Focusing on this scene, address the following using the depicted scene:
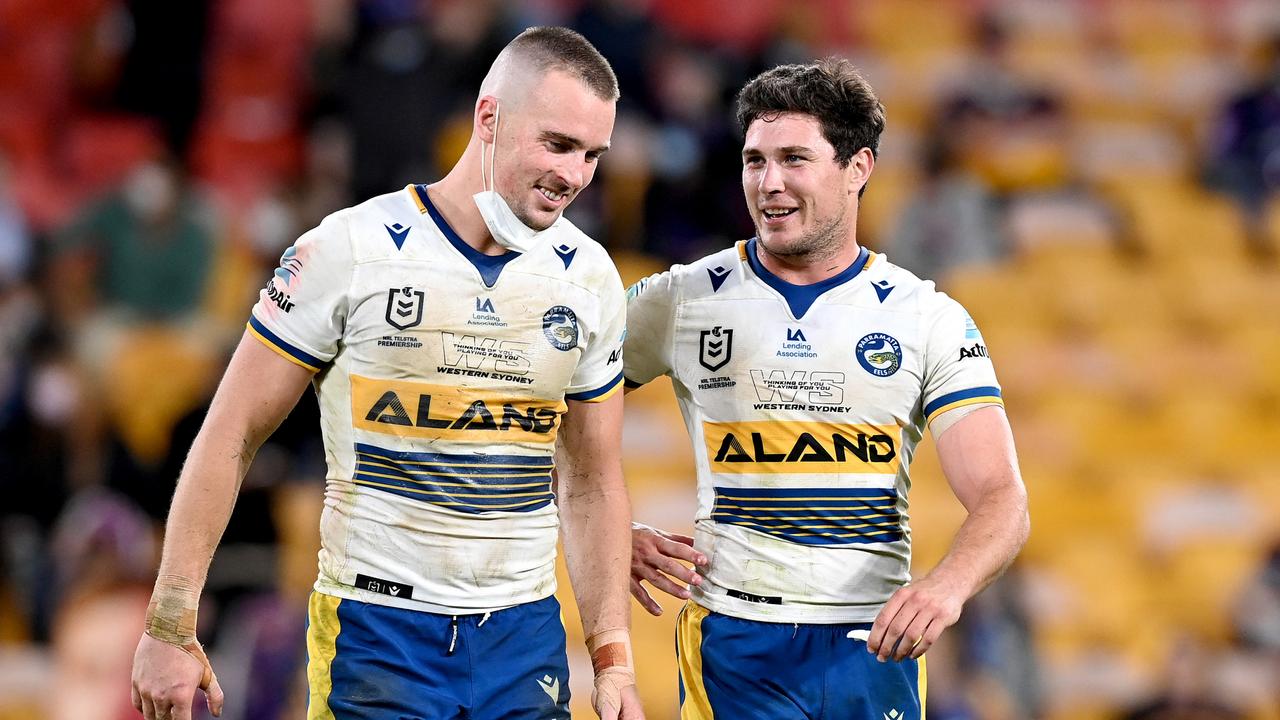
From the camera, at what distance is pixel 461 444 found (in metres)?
4.01

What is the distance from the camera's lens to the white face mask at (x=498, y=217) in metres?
4.09

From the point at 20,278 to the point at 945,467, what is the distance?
22.2 feet

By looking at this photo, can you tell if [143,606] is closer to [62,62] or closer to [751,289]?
[751,289]

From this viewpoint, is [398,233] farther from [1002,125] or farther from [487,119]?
[1002,125]

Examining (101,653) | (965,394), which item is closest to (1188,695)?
(965,394)

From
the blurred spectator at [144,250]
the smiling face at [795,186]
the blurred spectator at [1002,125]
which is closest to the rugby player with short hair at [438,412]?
the smiling face at [795,186]

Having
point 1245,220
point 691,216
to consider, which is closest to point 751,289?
point 691,216

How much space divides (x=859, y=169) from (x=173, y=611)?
215cm

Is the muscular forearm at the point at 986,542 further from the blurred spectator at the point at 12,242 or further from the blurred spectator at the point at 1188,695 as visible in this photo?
the blurred spectator at the point at 12,242

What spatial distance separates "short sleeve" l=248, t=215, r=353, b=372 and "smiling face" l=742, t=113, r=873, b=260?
3.78 feet

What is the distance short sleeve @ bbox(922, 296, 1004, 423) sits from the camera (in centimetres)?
450

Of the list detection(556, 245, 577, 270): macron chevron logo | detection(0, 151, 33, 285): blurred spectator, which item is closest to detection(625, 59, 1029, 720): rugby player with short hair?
detection(556, 245, 577, 270): macron chevron logo

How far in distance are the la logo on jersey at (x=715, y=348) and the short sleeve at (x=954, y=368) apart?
0.53 meters

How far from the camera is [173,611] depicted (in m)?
3.81
